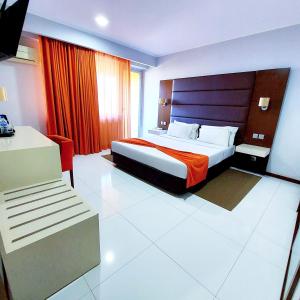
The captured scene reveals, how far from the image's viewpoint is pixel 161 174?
2.52 metres

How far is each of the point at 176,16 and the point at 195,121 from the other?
2124 mm

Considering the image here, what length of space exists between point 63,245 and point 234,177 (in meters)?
2.90

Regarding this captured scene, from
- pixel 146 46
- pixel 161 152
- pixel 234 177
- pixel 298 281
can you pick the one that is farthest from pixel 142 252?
pixel 146 46

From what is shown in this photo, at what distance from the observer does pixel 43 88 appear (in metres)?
3.31

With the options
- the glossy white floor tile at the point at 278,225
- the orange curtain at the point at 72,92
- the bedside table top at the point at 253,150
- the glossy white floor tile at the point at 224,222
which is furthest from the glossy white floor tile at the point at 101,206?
the bedside table top at the point at 253,150

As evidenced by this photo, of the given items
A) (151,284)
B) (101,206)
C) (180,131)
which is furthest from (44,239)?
(180,131)

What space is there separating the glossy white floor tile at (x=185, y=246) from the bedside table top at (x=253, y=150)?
27.4 inches

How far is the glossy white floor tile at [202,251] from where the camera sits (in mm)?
1334

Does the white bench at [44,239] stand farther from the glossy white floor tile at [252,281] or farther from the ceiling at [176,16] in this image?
the ceiling at [176,16]

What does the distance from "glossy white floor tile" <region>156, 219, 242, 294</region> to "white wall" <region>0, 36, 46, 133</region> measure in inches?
133

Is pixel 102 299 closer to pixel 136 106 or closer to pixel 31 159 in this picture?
pixel 31 159

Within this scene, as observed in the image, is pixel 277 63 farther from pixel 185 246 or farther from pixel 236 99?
pixel 185 246

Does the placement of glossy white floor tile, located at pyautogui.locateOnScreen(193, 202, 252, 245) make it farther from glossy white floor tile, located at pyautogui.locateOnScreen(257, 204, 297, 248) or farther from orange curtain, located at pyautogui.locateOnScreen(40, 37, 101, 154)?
orange curtain, located at pyautogui.locateOnScreen(40, 37, 101, 154)

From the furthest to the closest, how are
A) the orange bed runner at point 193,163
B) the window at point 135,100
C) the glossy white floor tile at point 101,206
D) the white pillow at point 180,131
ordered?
1. the window at point 135,100
2. the white pillow at point 180,131
3. the orange bed runner at point 193,163
4. the glossy white floor tile at point 101,206
